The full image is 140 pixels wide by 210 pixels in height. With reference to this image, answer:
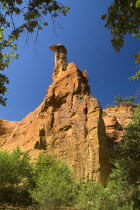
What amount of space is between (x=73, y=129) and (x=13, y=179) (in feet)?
29.3

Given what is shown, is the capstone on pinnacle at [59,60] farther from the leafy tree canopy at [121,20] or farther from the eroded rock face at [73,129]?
the leafy tree canopy at [121,20]

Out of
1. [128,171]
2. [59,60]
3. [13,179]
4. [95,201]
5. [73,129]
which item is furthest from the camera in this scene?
[59,60]

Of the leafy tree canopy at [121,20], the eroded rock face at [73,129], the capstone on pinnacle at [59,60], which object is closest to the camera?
the leafy tree canopy at [121,20]

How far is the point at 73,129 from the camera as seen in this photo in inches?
878

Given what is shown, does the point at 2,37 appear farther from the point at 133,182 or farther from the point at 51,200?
the point at 133,182

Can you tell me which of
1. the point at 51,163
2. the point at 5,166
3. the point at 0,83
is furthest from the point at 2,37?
the point at 51,163

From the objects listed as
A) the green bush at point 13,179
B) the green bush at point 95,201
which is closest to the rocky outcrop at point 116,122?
the green bush at point 95,201

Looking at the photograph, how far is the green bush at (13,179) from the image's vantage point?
53.1ft

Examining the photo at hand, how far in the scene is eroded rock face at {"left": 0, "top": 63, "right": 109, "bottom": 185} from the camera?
64.3 ft

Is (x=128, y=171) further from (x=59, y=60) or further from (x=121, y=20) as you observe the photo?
(x=59, y=60)

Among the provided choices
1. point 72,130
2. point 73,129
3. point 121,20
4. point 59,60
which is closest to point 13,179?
point 72,130

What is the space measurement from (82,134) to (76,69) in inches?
454

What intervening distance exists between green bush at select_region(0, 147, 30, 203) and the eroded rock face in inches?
199

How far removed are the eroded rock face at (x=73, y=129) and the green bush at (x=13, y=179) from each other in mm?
5042
